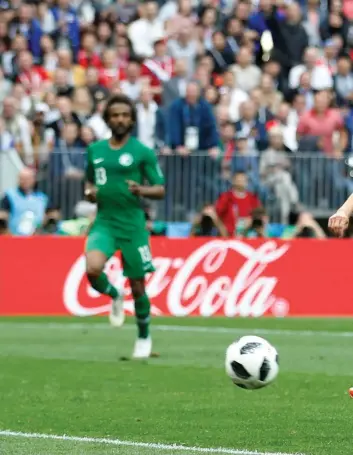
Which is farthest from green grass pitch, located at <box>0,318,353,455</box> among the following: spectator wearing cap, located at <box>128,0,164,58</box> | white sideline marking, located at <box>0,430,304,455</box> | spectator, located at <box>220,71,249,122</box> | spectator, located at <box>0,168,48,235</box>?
spectator wearing cap, located at <box>128,0,164,58</box>

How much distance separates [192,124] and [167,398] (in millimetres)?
11581

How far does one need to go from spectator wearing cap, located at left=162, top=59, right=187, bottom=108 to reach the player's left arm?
9386 mm

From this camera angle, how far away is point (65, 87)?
22.6 meters

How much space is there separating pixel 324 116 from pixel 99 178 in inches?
377

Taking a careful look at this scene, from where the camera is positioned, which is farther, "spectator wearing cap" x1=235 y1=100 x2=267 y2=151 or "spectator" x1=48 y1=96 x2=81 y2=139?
"spectator wearing cap" x1=235 y1=100 x2=267 y2=151

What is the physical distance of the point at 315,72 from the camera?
25.2m

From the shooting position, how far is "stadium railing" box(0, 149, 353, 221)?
21.5m

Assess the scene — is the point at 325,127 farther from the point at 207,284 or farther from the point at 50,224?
the point at 50,224

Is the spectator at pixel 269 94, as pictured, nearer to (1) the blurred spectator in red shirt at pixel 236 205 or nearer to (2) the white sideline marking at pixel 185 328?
(1) the blurred spectator in red shirt at pixel 236 205

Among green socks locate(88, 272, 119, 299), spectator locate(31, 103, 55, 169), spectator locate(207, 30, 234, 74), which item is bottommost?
green socks locate(88, 272, 119, 299)

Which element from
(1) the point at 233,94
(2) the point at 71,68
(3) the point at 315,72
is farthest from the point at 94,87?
(3) the point at 315,72

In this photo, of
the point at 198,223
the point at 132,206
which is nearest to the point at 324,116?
the point at 198,223

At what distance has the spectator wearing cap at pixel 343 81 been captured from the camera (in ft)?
82.1

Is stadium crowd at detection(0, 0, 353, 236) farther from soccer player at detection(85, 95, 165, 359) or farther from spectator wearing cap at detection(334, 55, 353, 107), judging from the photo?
soccer player at detection(85, 95, 165, 359)
